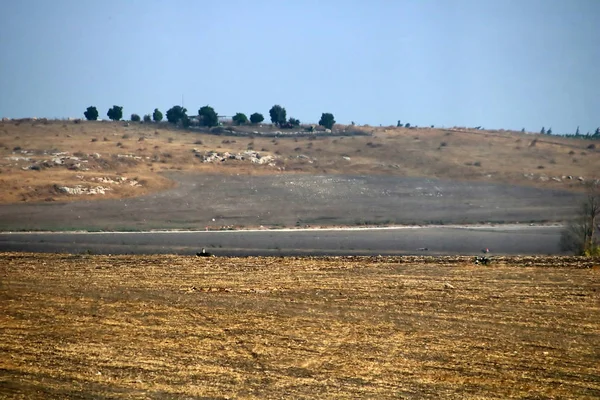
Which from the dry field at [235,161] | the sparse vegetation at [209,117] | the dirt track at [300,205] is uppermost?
the sparse vegetation at [209,117]

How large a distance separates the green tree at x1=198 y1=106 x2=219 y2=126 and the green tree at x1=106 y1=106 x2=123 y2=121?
14.7 meters

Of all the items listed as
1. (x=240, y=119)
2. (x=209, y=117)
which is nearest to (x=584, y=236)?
(x=209, y=117)

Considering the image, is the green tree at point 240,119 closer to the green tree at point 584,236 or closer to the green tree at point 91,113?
the green tree at point 91,113

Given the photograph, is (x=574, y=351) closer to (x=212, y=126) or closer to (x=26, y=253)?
(x=26, y=253)

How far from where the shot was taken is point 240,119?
321ft

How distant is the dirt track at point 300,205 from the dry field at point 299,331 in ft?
57.4

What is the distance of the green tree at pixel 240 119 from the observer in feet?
319

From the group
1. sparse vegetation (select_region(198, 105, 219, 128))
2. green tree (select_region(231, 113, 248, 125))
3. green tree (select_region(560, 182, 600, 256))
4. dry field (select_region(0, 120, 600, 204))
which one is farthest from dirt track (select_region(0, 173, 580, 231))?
green tree (select_region(231, 113, 248, 125))

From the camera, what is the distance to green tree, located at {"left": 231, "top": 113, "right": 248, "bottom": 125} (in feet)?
319

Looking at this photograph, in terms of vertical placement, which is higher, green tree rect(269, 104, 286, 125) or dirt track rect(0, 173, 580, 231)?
green tree rect(269, 104, 286, 125)

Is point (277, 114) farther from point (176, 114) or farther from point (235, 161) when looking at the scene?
point (235, 161)

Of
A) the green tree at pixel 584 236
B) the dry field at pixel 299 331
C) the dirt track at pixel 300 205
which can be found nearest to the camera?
the dry field at pixel 299 331

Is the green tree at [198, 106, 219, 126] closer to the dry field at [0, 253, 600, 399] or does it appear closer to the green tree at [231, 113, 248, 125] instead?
the green tree at [231, 113, 248, 125]

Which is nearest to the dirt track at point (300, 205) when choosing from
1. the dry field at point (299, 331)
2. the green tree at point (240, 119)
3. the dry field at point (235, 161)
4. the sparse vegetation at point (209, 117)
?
the dry field at point (235, 161)
